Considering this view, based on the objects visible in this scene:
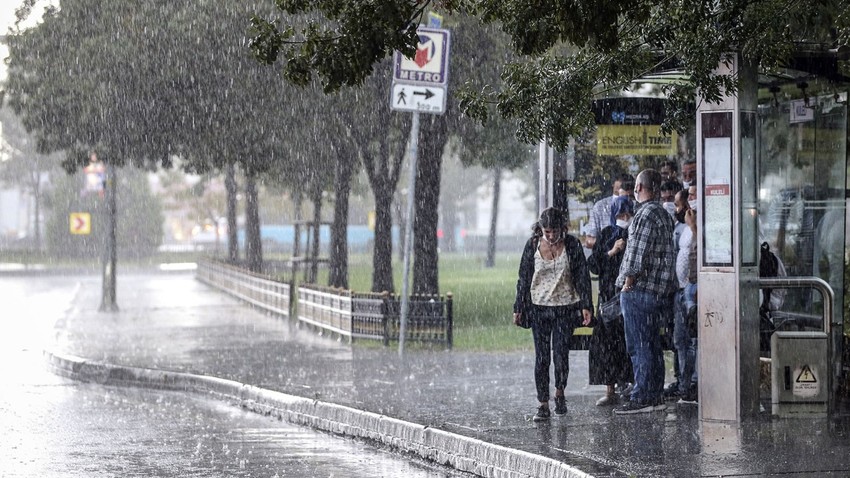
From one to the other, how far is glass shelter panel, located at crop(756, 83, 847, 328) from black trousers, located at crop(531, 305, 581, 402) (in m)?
1.89

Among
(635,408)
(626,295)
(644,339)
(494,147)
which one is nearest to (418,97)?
(626,295)

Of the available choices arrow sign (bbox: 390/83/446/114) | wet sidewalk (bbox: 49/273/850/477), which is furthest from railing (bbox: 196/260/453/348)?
arrow sign (bbox: 390/83/446/114)

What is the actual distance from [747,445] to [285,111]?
1828 cm

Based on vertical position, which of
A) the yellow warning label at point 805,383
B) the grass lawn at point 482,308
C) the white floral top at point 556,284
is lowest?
the grass lawn at point 482,308

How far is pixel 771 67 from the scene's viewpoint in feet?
32.1

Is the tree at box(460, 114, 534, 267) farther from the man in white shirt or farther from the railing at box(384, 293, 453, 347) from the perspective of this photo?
the man in white shirt

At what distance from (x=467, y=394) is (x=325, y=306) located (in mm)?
9006

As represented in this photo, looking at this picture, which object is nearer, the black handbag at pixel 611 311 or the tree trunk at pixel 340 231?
the black handbag at pixel 611 311

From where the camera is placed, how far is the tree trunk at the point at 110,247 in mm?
27906

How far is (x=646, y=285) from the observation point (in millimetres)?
10883

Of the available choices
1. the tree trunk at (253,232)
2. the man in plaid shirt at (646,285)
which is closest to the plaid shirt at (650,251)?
the man in plaid shirt at (646,285)

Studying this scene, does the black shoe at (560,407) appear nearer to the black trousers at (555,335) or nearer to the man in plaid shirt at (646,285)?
the black trousers at (555,335)

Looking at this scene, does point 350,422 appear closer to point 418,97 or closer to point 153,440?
point 153,440

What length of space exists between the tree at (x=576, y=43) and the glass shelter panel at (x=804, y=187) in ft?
4.39
